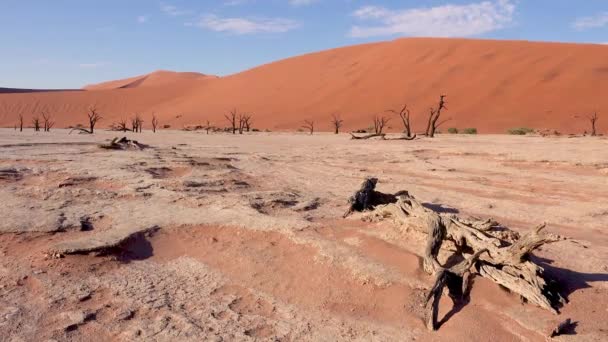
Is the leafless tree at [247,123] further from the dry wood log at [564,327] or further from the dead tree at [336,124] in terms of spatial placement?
the dry wood log at [564,327]

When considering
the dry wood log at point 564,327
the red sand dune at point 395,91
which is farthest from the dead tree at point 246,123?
the dry wood log at point 564,327

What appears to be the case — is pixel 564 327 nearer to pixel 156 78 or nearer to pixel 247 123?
pixel 247 123

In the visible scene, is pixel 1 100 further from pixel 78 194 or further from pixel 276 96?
pixel 78 194

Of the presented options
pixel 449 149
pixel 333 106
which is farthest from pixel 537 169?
pixel 333 106

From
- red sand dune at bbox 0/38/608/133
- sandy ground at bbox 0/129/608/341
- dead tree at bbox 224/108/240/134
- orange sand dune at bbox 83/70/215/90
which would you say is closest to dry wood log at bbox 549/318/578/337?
sandy ground at bbox 0/129/608/341

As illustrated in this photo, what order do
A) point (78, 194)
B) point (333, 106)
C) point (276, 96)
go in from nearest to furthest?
point (78, 194), point (333, 106), point (276, 96)

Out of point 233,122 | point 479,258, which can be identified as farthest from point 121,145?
point 233,122
